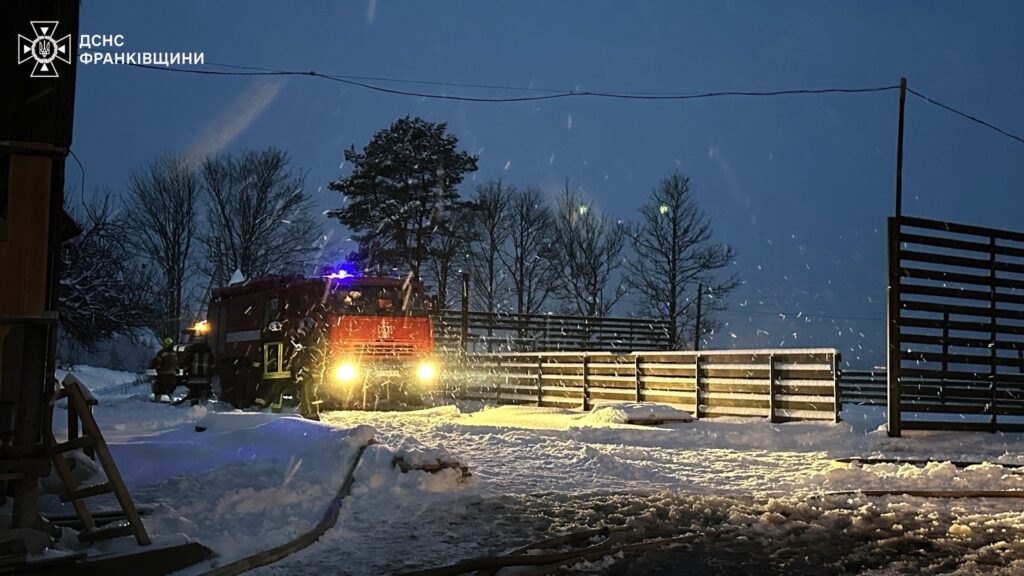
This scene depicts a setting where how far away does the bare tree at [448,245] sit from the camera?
4569cm

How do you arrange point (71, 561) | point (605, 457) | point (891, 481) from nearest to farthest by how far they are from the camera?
point (71, 561)
point (891, 481)
point (605, 457)

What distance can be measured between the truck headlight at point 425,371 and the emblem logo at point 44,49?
14688 millimetres

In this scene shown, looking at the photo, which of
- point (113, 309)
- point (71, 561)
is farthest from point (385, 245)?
point (71, 561)

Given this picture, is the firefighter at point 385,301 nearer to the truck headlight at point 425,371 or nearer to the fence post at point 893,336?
the truck headlight at point 425,371

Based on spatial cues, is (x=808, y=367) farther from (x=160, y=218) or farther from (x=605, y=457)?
(x=160, y=218)

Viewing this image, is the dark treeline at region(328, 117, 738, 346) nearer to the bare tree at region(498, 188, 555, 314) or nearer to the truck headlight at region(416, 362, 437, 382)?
the bare tree at region(498, 188, 555, 314)

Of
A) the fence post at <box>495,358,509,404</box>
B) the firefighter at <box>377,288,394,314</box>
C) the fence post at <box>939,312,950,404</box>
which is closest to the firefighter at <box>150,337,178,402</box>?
the firefighter at <box>377,288,394,314</box>

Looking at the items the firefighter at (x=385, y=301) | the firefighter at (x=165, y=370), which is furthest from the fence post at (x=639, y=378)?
the firefighter at (x=165, y=370)

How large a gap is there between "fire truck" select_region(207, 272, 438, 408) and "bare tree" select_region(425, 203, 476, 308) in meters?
22.7

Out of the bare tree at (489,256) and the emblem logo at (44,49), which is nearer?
the emblem logo at (44,49)

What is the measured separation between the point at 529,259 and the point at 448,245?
668cm

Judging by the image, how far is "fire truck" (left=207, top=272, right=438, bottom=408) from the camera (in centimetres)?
2091

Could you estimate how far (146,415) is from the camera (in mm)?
19328

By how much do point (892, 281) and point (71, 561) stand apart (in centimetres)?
1342
